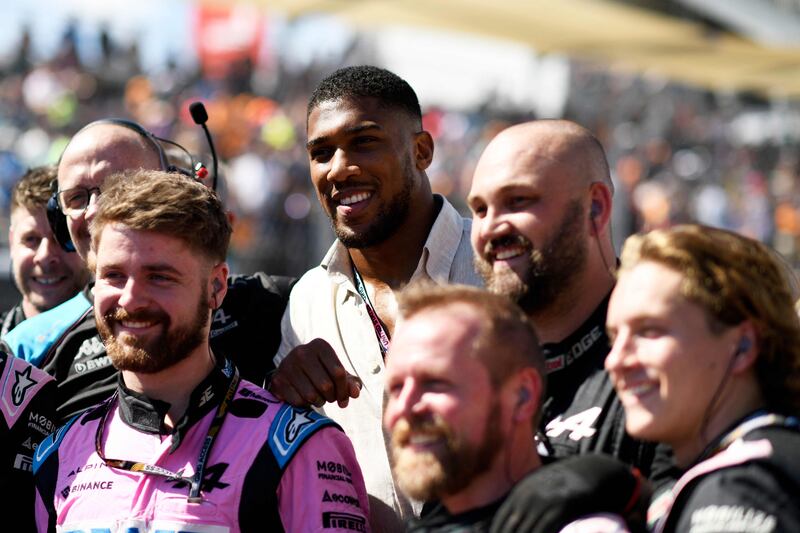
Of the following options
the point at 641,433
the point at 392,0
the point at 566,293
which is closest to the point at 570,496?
the point at 641,433

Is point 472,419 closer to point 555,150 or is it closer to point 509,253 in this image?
point 509,253

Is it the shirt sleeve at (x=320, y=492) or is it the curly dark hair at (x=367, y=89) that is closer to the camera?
the shirt sleeve at (x=320, y=492)

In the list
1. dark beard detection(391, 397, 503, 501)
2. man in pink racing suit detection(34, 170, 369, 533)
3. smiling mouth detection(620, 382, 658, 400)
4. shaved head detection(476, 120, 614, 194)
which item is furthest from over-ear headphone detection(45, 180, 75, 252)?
smiling mouth detection(620, 382, 658, 400)

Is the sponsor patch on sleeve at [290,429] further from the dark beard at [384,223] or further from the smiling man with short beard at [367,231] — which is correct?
the dark beard at [384,223]

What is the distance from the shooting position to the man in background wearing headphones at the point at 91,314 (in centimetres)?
405

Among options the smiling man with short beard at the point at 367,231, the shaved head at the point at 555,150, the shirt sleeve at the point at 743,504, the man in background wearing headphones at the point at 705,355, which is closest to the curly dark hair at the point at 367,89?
the smiling man with short beard at the point at 367,231

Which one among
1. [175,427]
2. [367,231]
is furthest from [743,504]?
[367,231]

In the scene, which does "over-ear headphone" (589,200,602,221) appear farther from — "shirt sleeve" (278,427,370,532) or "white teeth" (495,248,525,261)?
"shirt sleeve" (278,427,370,532)

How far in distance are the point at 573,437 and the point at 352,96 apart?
5.18ft

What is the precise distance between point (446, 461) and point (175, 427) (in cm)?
99

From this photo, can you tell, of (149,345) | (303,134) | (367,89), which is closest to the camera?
(149,345)

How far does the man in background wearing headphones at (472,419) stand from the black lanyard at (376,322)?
118 cm

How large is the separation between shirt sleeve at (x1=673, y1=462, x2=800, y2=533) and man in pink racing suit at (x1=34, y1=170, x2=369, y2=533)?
41.6 inches

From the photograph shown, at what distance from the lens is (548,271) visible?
3234 mm
